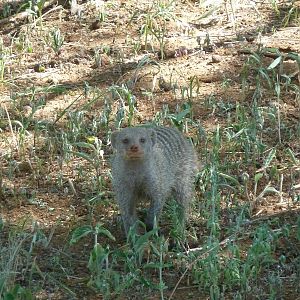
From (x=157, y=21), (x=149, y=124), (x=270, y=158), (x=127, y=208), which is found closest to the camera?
(x=127, y=208)

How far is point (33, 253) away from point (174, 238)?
705 mm

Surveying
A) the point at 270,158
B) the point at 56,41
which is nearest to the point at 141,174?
the point at 270,158

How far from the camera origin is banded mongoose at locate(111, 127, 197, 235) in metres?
4.57

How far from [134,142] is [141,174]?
202 millimetres

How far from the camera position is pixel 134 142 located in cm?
453

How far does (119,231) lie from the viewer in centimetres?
474

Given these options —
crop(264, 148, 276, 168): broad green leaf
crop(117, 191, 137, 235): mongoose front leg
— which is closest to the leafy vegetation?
crop(264, 148, 276, 168): broad green leaf

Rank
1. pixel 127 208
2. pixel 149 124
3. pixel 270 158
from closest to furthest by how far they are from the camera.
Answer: pixel 127 208, pixel 270 158, pixel 149 124

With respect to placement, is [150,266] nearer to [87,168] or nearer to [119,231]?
[119,231]

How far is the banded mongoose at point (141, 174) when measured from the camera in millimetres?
4570

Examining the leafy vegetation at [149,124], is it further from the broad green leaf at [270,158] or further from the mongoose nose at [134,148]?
the mongoose nose at [134,148]

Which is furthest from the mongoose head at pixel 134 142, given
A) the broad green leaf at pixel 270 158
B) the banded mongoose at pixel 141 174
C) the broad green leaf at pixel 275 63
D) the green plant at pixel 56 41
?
the green plant at pixel 56 41

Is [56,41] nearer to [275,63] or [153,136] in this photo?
[275,63]

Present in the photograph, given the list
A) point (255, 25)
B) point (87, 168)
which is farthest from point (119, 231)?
point (255, 25)
